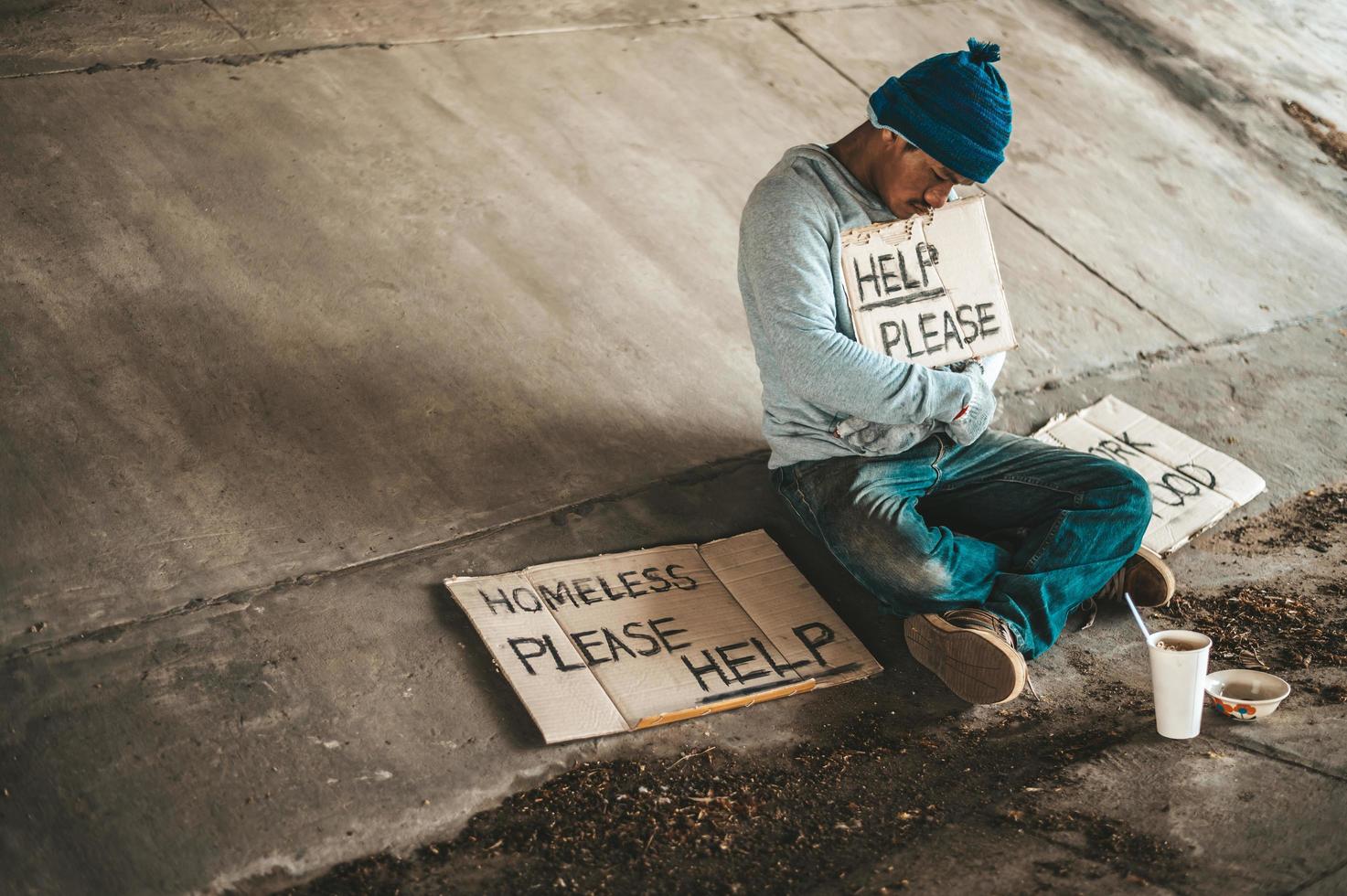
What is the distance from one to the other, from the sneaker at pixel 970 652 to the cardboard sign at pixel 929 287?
1.95 feet

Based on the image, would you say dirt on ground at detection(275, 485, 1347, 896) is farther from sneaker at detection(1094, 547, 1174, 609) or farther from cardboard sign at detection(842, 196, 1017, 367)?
cardboard sign at detection(842, 196, 1017, 367)

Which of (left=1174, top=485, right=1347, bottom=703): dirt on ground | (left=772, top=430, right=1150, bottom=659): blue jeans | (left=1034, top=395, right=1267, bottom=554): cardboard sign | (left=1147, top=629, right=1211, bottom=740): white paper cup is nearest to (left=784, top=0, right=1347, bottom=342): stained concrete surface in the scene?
(left=1034, top=395, right=1267, bottom=554): cardboard sign

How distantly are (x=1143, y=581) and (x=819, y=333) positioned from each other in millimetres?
1052

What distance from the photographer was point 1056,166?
4.61m

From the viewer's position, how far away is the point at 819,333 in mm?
2461

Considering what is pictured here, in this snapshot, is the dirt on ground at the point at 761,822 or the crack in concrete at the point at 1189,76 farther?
the crack in concrete at the point at 1189,76

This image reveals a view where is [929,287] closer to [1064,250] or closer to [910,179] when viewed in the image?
[910,179]

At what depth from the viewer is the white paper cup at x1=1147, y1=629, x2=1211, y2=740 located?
2270mm

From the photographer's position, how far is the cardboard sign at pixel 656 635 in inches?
90.4

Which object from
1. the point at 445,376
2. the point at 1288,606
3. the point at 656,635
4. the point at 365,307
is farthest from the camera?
the point at 365,307

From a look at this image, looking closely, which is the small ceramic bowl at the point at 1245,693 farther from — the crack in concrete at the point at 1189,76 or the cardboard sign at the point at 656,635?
the crack in concrete at the point at 1189,76

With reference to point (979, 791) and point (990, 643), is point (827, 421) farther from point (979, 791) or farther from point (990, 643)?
point (979, 791)

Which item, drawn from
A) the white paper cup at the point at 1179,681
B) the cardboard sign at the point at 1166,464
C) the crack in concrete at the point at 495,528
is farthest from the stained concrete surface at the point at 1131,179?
the white paper cup at the point at 1179,681

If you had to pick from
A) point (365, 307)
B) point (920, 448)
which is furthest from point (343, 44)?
point (920, 448)
